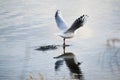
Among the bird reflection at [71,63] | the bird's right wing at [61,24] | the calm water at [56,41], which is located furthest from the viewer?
the bird's right wing at [61,24]

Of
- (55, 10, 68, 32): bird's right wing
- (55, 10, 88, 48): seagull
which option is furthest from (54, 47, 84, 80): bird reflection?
(55, 10, 68, 32): bird's right wing

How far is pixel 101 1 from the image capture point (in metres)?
18.9

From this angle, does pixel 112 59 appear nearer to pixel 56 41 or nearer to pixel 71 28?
pixel 71 28

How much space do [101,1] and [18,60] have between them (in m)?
7.81

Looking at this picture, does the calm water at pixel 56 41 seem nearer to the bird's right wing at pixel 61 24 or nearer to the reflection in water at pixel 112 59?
the reflection in water at pixel 112 59

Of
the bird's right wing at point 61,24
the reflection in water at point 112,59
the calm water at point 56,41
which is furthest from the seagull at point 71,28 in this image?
the reflection in water at point 112,59

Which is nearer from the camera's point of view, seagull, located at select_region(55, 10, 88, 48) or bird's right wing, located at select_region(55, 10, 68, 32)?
seagull, located at select_region(55, 10, 88, 48)

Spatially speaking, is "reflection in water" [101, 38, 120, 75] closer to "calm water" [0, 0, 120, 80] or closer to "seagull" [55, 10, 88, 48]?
"calm water" [0, 0, 120, 80]

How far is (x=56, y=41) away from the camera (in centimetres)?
1343

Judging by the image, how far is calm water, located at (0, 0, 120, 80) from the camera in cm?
1057

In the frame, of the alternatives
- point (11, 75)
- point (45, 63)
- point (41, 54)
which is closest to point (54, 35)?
point (41, 54)

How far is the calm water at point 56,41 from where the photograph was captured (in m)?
10.6

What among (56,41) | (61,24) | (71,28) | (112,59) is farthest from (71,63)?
(61,24)

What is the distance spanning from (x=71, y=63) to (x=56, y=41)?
6.83ft
